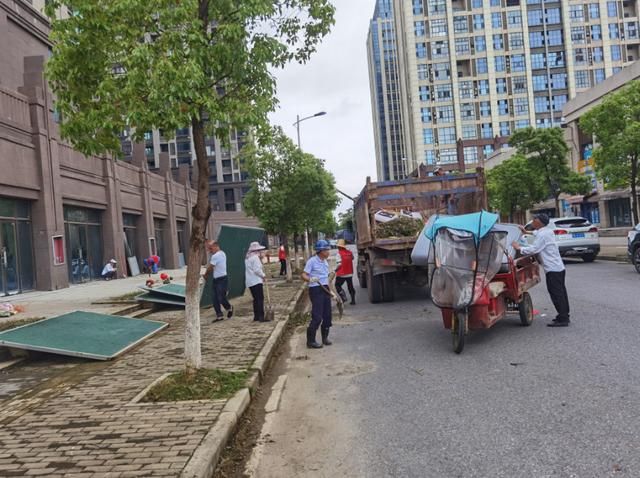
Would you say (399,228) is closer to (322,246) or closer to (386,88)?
Result: (322,246)

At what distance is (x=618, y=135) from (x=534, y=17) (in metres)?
70.1

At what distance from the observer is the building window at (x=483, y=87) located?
261ft

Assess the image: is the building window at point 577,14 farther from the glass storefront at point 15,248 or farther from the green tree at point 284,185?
the glass storefront at point 15,248

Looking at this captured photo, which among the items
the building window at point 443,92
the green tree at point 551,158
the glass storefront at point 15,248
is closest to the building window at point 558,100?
the building window at point 443,92

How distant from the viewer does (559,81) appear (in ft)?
261

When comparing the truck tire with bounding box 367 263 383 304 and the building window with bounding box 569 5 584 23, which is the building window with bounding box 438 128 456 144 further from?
the truck tire with bounding box 367 263 383 304

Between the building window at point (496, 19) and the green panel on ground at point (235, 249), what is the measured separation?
7604 cm

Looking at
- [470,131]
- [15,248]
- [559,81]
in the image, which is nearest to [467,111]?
[470,131]

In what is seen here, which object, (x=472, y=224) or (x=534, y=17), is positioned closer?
(x=472, y=224)

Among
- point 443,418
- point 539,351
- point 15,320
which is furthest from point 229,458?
point 15,320

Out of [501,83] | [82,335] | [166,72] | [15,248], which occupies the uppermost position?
[501,83]

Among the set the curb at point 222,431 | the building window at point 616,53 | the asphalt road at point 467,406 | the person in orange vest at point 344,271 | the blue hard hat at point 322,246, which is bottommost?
the asphalt road at point 467,406

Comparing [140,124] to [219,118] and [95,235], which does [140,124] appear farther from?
[95,235]

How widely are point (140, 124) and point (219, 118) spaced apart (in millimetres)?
812
